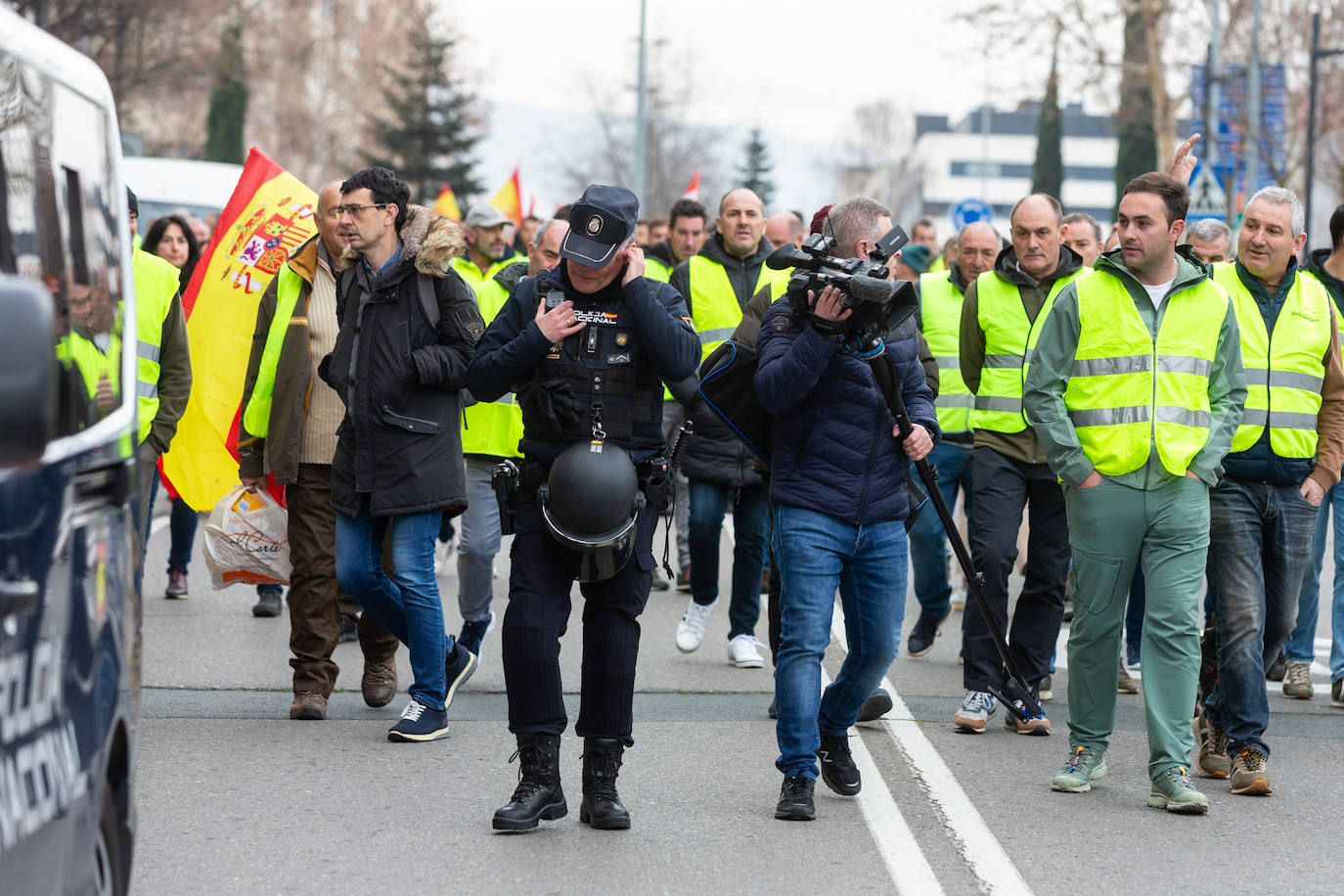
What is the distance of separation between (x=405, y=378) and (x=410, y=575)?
28.5 inches

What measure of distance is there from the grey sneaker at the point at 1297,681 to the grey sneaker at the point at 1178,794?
7.65ft

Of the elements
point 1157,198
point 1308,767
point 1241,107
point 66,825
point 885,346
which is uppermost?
point 1241,107

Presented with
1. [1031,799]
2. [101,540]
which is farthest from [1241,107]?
[101,540]

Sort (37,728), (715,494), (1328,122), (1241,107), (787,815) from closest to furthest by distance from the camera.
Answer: (37,728), (787,815), (715,494), (1241,107), (1328,122)

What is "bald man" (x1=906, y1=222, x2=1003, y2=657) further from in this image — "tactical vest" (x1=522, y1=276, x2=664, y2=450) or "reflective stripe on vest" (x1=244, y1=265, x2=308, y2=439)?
"tactical vest" (x1=522, y1=276, x2=664, y2=450)

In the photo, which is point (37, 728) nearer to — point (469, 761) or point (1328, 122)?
point (469, 761)

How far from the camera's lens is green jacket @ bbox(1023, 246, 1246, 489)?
19.4 feet

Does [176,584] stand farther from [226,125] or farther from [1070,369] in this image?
[226,125]

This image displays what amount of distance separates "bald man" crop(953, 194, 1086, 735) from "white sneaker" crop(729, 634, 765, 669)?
4.12 feet

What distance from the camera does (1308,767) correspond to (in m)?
6.57

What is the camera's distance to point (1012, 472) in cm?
744

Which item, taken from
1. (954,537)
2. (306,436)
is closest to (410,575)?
(306,436)

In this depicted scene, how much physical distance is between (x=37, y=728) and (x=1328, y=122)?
4560 cm

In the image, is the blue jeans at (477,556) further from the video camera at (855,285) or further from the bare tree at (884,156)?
the bare tree at (884,156)
